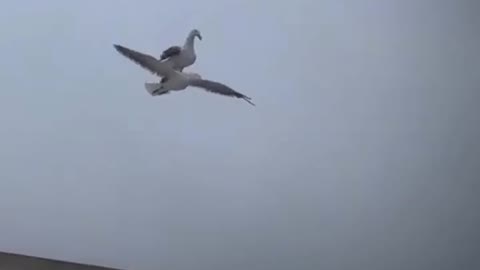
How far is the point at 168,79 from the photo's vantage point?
5.78ft

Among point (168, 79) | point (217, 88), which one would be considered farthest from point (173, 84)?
point (217, 88)

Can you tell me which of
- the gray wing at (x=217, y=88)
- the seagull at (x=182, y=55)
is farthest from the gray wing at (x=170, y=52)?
the gray wing at (x=217, y=88)

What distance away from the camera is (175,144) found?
6.20ft

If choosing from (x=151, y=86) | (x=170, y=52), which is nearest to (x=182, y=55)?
(x=170, y=52)

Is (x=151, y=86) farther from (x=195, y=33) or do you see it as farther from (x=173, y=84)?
(x=195, y=33)

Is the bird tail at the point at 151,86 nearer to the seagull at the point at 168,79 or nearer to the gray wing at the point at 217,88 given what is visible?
the seagull at the point at 168,79

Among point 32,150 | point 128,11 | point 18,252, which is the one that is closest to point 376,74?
point 128,11

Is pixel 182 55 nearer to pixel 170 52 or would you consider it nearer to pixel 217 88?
pixel 170 52

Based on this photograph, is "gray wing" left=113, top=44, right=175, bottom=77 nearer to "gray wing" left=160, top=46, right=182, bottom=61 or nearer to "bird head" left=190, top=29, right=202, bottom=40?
"gray wing" left=160, top=46, right=182, bottom=61

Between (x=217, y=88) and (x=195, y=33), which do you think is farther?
(x=217, y=88)

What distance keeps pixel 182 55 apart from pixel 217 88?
15 cm

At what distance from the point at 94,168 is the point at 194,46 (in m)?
0.56

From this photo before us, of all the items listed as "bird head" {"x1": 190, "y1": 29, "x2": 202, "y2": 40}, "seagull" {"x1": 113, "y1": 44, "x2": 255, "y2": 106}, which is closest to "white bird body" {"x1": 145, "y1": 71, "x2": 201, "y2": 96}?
"seagull" {"x1": 113, "y1": 44, "x2": 255, "y2": 106}

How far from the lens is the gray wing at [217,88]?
5.80 feet
